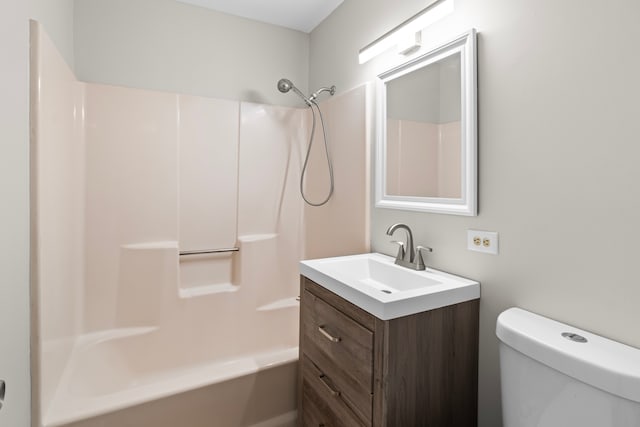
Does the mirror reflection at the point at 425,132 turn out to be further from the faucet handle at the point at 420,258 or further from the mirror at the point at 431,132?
the faucet handle at the point at 420,258

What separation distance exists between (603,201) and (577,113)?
269mm

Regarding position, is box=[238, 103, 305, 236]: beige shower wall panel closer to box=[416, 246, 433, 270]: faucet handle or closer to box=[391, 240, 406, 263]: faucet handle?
box=[391, 240, 406, 263]: faucet handle

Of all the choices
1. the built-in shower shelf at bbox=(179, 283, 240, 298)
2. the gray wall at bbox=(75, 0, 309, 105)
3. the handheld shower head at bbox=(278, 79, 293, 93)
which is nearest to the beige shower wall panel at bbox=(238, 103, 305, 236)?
the gray wall at bbox=(75, 0, 309, 105)

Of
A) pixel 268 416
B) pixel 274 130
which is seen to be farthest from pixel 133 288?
pixel 274 130

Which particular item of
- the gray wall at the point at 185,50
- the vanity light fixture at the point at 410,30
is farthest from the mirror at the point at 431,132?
the gray wall at the point at 185,50

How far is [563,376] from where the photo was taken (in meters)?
0.81

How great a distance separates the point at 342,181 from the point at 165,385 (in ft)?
4.70

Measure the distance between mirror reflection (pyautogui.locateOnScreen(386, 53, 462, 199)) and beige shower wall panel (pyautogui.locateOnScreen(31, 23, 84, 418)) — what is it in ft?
4.99

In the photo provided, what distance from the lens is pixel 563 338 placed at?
2.90 ft

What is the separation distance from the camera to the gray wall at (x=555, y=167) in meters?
0.87

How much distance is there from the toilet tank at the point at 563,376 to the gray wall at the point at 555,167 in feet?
0.36

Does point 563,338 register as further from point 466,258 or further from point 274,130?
point 274,130

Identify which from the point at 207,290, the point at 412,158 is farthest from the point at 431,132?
the point at 207,290

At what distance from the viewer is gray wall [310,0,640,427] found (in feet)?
2.86
